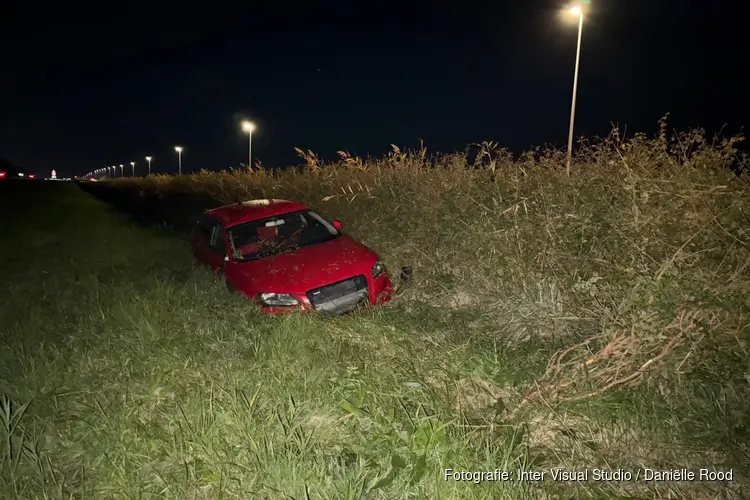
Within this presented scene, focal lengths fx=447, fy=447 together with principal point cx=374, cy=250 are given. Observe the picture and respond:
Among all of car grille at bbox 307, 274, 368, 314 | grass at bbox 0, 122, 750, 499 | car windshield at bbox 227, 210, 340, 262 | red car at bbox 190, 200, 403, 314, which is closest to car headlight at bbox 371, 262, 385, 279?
red car at bbox 190, 200, 403, 314

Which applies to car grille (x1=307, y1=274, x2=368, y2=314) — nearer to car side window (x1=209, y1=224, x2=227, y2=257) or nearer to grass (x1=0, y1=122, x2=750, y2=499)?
grass (x1=0, y1=122, x2=750, y2=499)

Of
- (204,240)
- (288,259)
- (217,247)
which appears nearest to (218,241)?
(217,247)

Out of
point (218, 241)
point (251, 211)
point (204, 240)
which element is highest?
point (251, 211)

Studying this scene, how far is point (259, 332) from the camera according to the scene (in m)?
4.27

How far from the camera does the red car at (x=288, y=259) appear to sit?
493cm

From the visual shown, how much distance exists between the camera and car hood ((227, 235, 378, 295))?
4961 mm

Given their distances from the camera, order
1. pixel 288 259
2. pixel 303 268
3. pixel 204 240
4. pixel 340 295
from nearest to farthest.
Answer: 1. pixel 340 295
2. pixel 303 268
3. pixel 288 259
4. pixel 204 240

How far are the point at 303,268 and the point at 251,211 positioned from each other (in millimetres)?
1860

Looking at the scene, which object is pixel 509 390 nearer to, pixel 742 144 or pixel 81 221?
pixel 742 144

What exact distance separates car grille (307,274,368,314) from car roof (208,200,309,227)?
1.95 meters

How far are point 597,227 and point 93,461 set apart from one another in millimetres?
4442

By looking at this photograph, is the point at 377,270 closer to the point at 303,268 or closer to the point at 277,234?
the point at 303,268

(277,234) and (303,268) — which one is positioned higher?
(303,268)

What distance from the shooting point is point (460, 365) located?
144 inches
